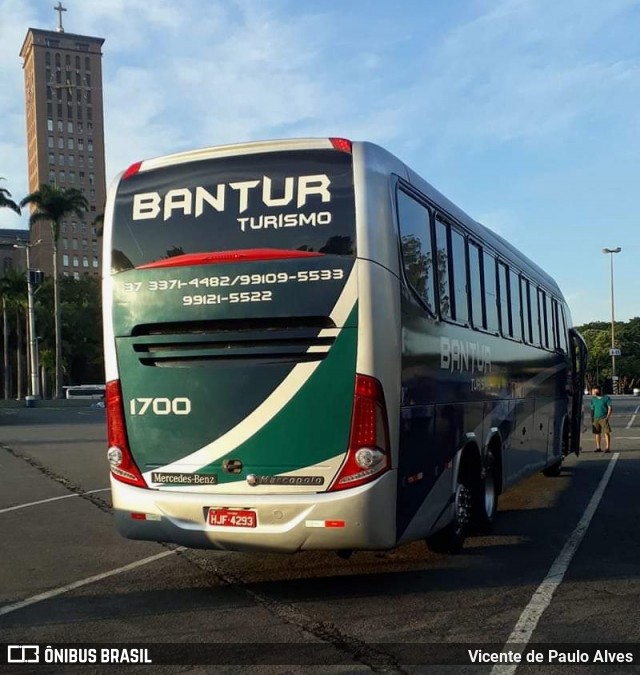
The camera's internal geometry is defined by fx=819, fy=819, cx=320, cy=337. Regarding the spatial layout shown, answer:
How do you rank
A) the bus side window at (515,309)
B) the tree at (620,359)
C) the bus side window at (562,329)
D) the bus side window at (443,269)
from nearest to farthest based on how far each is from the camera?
the bus side window at (443,269)
the bus side window at (515,309)
the bus side window at (562,329)
the tree at (620,359)

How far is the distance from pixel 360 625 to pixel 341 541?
24.3 inches

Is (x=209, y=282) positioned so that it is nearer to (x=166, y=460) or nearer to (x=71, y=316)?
(x=166, y=460)

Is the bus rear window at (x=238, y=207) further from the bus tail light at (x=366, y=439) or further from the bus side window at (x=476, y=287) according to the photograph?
the bus side window at (x=476, y=287)

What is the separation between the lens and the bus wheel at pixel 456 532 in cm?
782

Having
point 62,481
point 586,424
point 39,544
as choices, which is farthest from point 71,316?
point 39,544

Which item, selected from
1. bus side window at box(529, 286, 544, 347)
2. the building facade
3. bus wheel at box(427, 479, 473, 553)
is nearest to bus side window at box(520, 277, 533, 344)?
bus side window at box(529, 286, 544, 347)

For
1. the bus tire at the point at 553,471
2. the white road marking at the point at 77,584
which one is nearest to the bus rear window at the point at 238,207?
the white road marking at the point at 77,584

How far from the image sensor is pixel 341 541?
6117mm

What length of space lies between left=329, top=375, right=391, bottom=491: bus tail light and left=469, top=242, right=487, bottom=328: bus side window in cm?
283

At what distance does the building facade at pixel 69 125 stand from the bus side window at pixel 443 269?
139m

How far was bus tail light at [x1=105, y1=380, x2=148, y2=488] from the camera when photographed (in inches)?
269

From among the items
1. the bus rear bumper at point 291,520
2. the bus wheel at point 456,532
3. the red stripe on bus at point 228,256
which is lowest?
the bus wheel at point 456,532

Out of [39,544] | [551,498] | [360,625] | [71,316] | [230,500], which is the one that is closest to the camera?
[360,625]

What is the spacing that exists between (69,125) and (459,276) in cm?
14827
